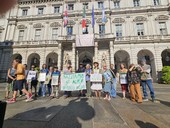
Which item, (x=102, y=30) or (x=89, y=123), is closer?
(x=89, y=123)

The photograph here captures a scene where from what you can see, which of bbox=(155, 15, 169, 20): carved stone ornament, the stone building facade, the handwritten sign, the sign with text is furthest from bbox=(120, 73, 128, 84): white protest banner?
bbox=(155, 15, 169, 20): carved stone ornament

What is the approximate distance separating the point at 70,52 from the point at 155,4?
19.6 m

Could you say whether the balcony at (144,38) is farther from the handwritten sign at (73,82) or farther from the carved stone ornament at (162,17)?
the handwritten sign at (73,82)

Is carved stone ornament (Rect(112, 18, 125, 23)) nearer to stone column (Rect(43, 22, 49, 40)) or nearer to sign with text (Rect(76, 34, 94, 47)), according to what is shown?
sign with text (Rect(76, 34, 94, 47))

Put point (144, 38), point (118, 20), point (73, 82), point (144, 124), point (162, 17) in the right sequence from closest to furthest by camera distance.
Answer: point (144, 124), point (73, 82), point (144, 38), point (162, 17), point (118, 20)

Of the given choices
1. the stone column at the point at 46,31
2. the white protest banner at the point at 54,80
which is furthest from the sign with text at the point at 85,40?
the white protest banner at the point at 54,80

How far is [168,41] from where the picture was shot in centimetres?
1911

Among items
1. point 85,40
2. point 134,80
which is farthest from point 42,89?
point 85,40

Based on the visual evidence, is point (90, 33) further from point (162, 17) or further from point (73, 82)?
point (73, 82)

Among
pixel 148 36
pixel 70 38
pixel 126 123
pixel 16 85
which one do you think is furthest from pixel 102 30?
pixel 126 123

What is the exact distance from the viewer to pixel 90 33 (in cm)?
2211

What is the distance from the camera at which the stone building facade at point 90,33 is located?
19.6 metres

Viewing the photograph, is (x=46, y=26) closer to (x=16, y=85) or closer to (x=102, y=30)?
(x=102, y=30)

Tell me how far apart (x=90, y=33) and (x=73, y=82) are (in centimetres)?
1751
